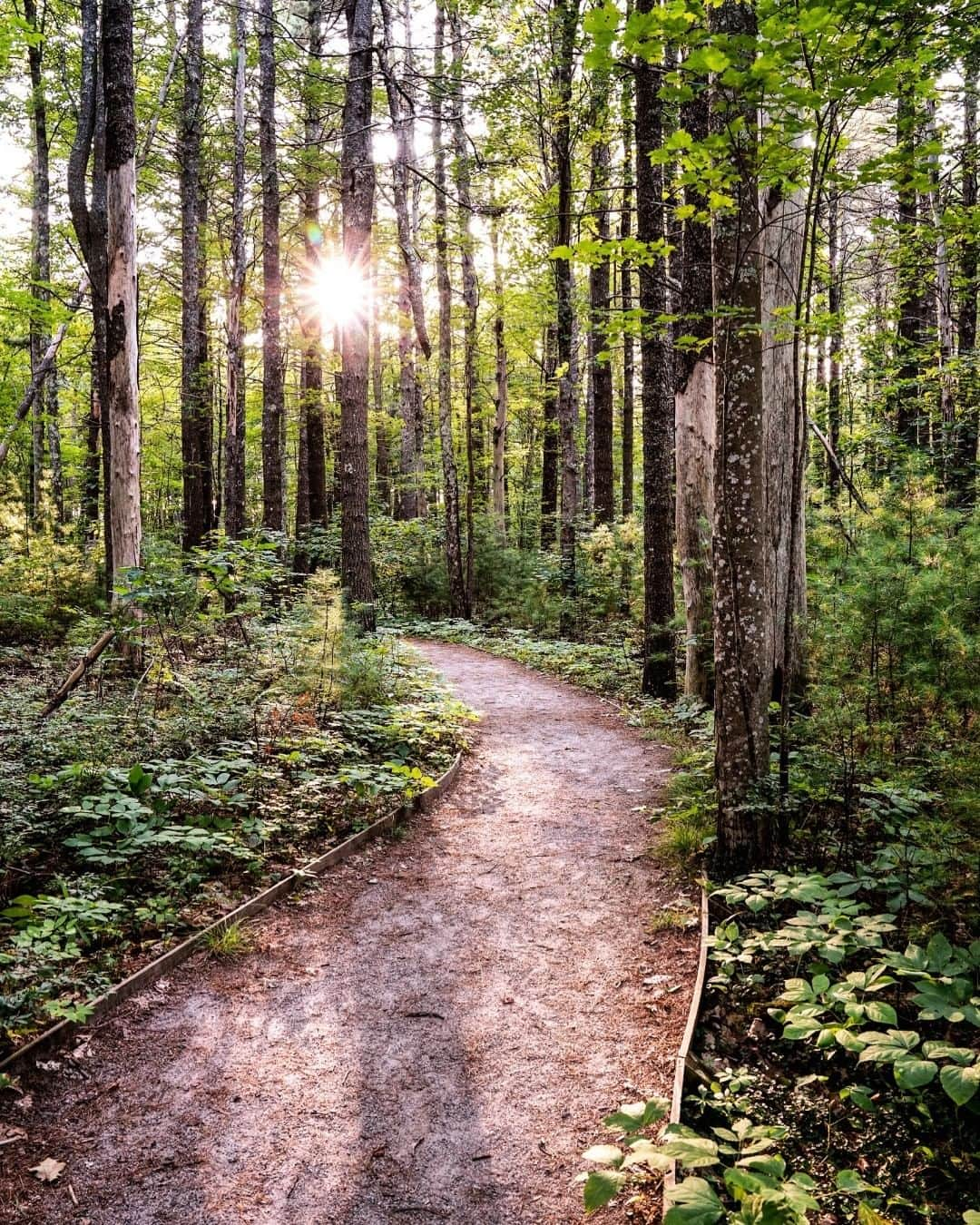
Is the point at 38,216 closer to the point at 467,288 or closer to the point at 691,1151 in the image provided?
the point at 467,288

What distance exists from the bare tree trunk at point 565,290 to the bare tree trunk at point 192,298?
23.1 feet

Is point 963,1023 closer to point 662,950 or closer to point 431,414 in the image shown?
point 662,950

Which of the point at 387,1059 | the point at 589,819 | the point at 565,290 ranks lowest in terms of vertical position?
A: the point at 387,1059

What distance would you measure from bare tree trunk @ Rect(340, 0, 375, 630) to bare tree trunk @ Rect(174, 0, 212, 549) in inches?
211

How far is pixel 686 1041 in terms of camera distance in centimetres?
321

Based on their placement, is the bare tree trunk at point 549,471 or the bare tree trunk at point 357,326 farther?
the bare tree trunk at point 549,471

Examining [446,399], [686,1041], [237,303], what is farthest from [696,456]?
[237,303]

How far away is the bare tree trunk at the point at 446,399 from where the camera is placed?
16547mm

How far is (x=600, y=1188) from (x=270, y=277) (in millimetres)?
15800

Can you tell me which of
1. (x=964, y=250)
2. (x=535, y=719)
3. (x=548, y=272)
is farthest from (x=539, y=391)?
(x=535, y=719)

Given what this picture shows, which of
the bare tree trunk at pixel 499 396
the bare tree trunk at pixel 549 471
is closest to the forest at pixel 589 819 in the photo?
the bare tree trunk at pixel 499 396

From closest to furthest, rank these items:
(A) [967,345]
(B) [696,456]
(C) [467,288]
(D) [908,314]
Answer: (B) [696,456] → (A) [967,345] → (D) [908,314] → (C) [467,288]

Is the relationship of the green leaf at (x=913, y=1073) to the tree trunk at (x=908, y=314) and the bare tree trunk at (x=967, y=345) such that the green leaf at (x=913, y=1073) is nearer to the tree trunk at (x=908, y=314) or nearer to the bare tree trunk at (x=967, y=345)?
the tree trunk at (x=908, y=314)

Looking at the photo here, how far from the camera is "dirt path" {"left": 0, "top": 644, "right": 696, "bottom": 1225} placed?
8.82ft
